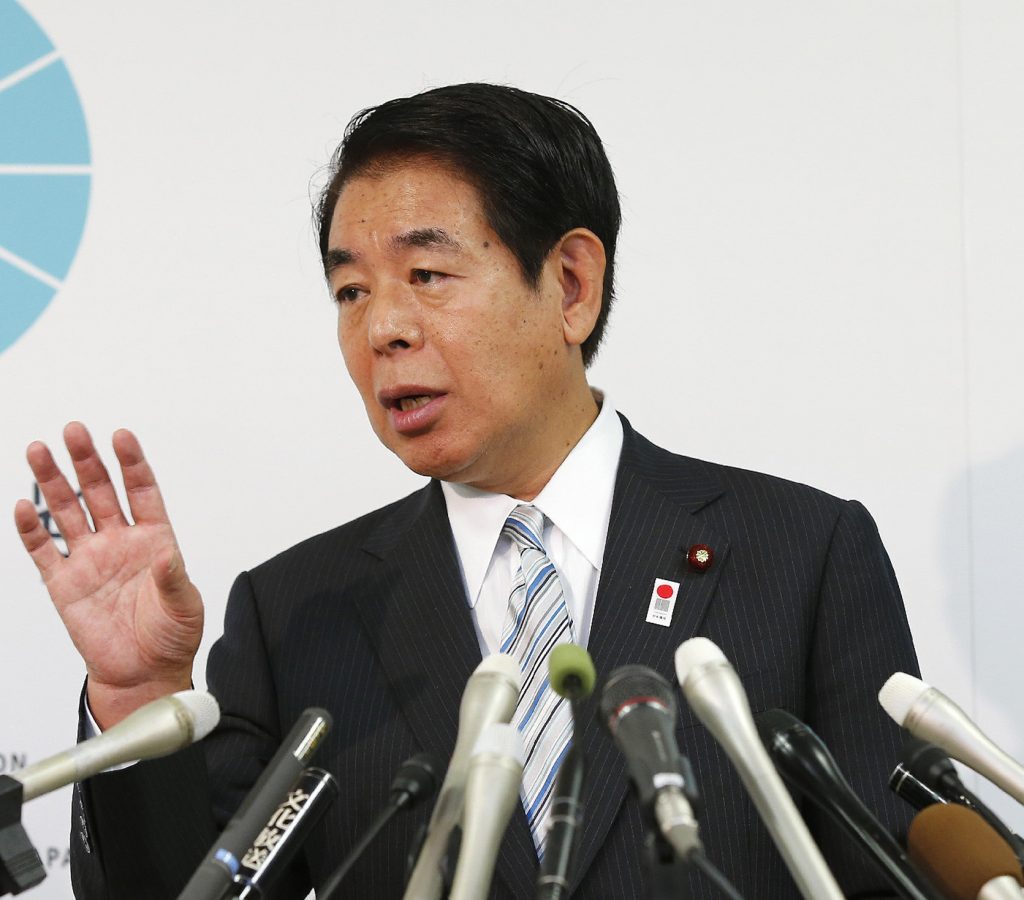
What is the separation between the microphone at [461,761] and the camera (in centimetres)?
111

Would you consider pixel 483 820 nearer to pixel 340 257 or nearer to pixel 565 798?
pixel 565 798

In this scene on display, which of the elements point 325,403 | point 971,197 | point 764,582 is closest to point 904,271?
point 971,197

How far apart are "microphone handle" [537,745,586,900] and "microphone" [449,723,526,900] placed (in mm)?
39

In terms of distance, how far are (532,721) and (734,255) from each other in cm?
123

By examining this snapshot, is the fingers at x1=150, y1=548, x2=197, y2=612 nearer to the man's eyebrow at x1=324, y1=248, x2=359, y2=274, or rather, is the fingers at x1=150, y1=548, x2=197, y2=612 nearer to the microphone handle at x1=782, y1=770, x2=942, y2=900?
the man's eyebrow at x1=324, y1=248, x2=359, y2=274

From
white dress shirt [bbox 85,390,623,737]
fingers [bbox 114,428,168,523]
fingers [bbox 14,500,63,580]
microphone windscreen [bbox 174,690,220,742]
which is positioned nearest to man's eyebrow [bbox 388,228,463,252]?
white dress shirt [bbox 85,390,623,737]

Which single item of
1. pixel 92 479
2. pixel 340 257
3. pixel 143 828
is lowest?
pixel 143 828

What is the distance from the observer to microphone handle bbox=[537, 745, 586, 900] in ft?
3.37

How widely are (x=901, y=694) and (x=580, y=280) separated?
118 cm

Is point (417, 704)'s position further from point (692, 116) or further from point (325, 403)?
point (692, 116)

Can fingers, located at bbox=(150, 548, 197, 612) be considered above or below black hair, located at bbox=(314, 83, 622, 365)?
below

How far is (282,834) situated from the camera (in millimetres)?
1183

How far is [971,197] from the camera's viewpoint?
8.50ft

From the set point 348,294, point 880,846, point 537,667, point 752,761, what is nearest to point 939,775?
point 880,846
